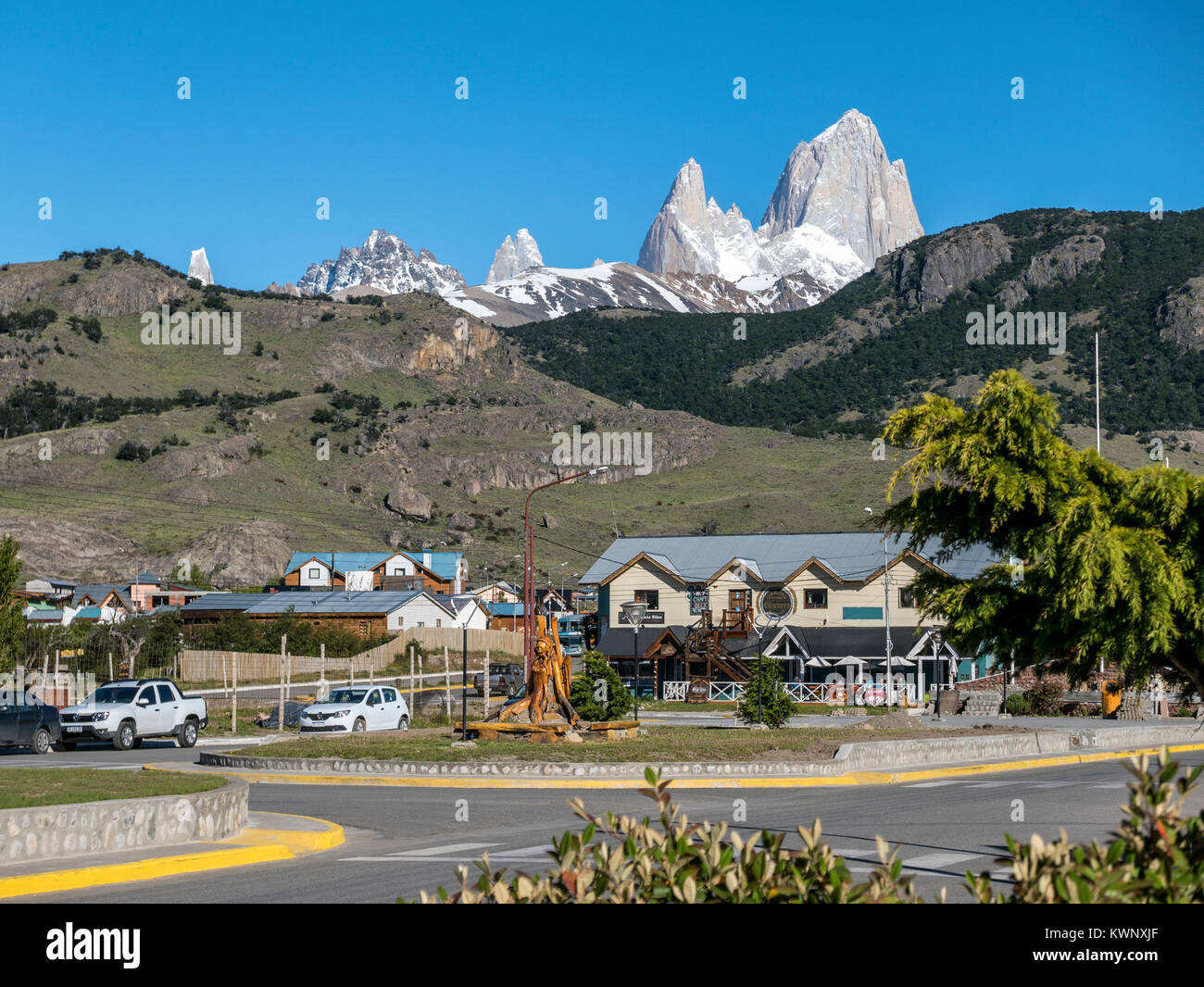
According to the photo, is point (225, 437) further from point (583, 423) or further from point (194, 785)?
point (194, 785)

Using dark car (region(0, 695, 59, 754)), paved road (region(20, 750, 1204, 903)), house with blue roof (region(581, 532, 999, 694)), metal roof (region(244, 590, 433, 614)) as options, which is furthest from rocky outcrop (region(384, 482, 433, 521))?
paved road (region(20, 750, 1204, 903))

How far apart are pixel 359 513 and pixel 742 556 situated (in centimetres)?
7118

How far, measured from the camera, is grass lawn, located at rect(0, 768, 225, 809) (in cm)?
1450

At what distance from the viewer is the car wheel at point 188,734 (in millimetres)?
35312

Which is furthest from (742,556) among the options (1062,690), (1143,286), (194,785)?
(1143,286)

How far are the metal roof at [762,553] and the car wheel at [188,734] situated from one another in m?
31.6

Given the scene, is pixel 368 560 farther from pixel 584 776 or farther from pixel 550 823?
pixel 550 823

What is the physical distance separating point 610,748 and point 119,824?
1367 cm

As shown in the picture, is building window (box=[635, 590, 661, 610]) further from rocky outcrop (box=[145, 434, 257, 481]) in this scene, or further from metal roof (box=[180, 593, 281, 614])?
rocky outcrop (box=[145, 434, 257, 481])

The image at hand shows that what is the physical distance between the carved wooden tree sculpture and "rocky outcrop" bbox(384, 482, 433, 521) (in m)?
104

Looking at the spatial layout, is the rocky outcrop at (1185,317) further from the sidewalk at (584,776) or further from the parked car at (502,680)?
the sidewalk at (584,776)

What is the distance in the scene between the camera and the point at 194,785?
16.7 metres

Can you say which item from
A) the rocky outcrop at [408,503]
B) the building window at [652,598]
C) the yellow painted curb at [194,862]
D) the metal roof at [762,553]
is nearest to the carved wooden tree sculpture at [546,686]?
the yellow painted curb at [194,862]
